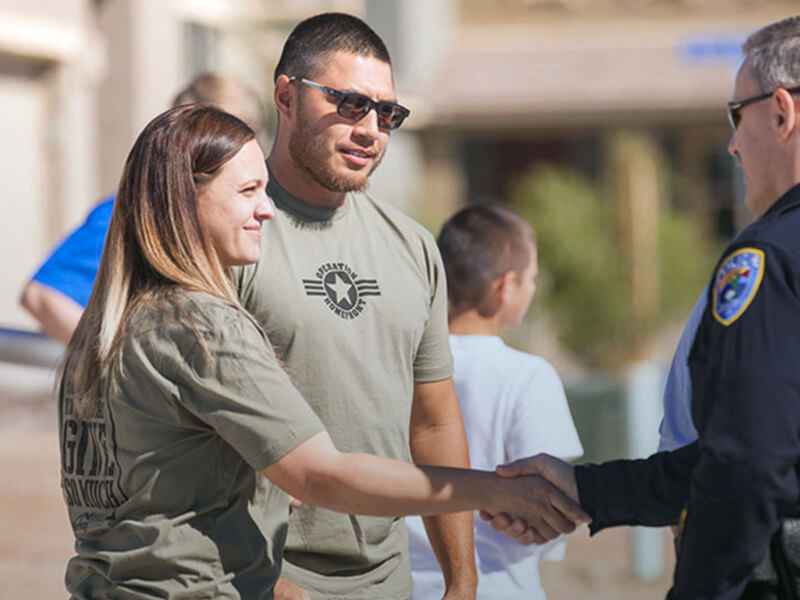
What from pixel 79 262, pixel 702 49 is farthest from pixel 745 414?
pixel 702 49

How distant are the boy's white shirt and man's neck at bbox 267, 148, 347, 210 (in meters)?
0.78

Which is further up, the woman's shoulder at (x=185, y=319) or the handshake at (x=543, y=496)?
the woman's shoulder at (x=185, y=319)

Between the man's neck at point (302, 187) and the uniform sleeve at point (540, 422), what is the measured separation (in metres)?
0.83

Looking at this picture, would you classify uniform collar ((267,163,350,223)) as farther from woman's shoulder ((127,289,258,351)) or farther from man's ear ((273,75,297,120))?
woman's shoulder ((127,289,258,351))

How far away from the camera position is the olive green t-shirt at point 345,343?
2.83 metres

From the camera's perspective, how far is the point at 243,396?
2.30 meters

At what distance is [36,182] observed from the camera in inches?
537

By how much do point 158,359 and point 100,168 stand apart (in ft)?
42.5

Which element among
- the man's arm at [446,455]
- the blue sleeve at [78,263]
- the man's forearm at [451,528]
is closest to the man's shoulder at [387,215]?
the man's arm at [446,455]

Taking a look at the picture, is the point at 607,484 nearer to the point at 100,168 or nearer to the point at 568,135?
the point at 100,168

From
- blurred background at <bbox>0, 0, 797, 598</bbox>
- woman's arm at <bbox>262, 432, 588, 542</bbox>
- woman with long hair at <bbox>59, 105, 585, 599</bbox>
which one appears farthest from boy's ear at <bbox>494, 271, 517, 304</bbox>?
blurred background at <bbox>0, 0, 797, 598</bbox>

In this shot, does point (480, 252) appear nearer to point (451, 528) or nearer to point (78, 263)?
point (451, 528)

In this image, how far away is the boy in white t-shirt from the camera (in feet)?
11.2

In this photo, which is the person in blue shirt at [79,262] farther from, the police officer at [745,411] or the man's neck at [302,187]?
the police officer at [745,411]
